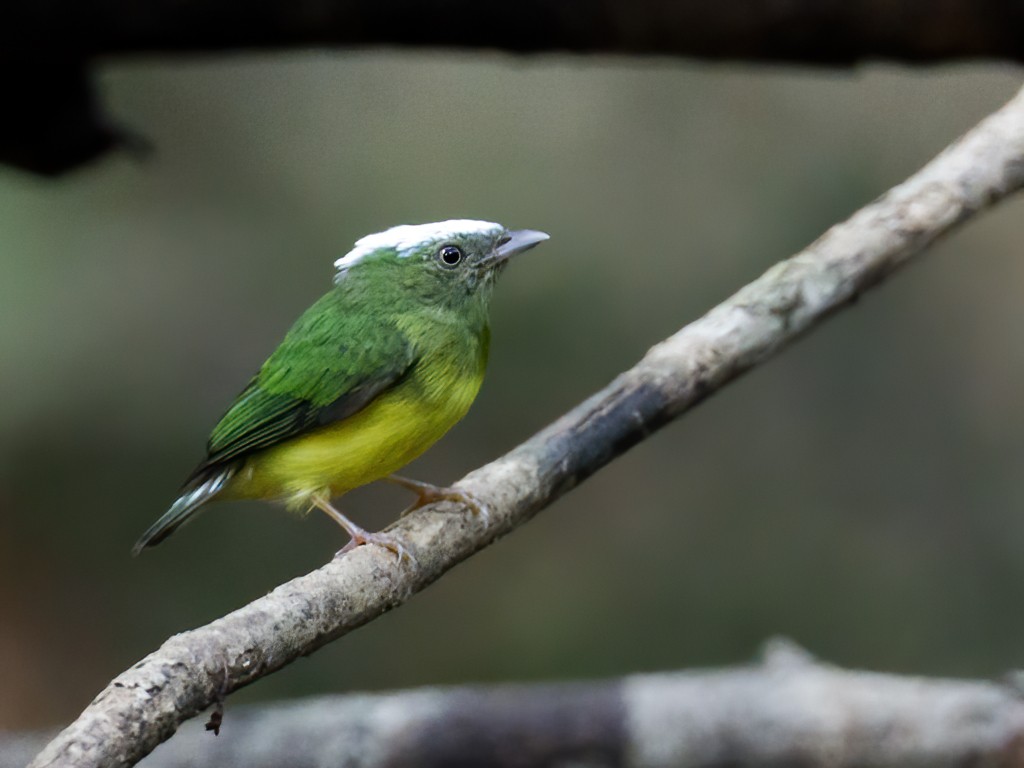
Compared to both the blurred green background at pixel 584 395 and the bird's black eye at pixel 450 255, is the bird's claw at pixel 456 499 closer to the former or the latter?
the bird's black eye at pixel 450 255

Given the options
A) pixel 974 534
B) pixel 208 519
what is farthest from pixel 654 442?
pixel 208 519

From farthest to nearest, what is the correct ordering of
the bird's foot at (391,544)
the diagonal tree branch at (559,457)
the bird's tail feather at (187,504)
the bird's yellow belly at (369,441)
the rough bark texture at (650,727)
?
the rough bark texture at (650,727)
the bird's tail feather at (187,504)
the bird's yellow belly at (369,441)
the bird's foot at (391,544)
the diagonal tree branch at (559,457)

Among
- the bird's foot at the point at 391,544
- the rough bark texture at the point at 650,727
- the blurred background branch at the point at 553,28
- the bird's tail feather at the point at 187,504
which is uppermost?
the blurred background branch at the point at 553,28

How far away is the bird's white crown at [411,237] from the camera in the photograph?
11.3 feet

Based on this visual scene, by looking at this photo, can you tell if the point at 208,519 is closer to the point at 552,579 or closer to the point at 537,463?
the point at 552,579

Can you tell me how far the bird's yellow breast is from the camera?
3.12 metres

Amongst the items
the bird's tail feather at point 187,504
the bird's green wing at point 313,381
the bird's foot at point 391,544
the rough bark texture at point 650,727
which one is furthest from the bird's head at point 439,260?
the rough bark texture at point 650,727

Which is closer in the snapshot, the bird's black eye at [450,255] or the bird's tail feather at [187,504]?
the bird's tail feather at [187,504]

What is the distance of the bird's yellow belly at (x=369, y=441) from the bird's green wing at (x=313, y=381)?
0.13 ft

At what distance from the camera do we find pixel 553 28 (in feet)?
13.1

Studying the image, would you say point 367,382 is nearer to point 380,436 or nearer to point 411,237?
point 380,436

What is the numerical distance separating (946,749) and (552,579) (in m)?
3.01

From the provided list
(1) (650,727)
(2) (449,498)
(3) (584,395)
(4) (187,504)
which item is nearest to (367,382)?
(2) (449,498)

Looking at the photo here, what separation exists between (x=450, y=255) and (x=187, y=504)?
0.99 m
